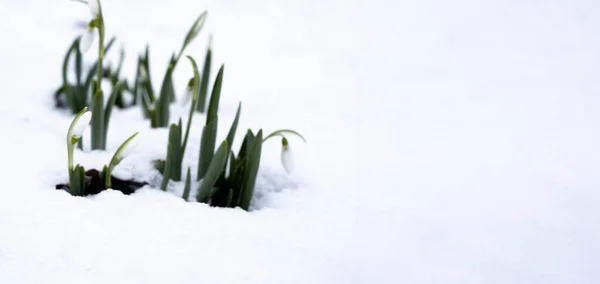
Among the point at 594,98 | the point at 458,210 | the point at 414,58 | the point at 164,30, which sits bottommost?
the point at 458,210

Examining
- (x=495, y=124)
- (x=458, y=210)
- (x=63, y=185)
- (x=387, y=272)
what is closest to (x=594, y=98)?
(x=495, y=124)

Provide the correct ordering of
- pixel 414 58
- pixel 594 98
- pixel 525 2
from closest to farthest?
pixel 594 98
pixel 414 58
pixel 525 2

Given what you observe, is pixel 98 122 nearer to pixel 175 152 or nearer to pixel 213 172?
pixel 175 152

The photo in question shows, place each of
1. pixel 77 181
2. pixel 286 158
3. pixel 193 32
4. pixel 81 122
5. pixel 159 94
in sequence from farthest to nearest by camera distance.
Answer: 1. pixel 159 94
2. pixel 193 32
3. pixel 286 158
4. pixel 77 181
5. pixel 81 122

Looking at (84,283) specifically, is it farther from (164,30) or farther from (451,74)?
(164,30)

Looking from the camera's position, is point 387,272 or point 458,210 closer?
point 387,272

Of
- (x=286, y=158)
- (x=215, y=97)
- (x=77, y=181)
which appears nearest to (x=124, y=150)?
(x=77, y=181)

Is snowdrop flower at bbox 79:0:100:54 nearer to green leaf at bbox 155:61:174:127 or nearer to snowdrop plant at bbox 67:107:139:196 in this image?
snowdrop plant at bbox 67:107:139:196

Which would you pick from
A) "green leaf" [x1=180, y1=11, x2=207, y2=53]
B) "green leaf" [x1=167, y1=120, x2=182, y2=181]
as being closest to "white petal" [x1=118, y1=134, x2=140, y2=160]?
"green leaf" [x1=167, y1=120, x2=182, y2=181]
